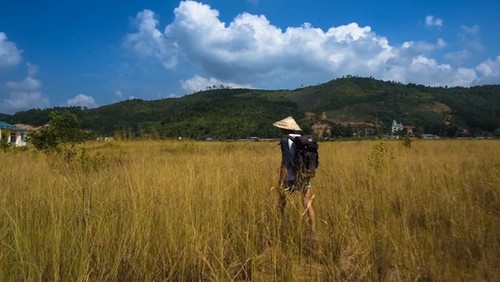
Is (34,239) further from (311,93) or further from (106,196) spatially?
(311,93)

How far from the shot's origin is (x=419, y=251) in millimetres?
3125

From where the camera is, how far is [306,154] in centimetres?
514

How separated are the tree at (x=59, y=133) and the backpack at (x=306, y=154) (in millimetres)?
7833

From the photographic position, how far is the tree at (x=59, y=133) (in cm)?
1073

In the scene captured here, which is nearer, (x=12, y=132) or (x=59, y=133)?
(x=59, y=133)

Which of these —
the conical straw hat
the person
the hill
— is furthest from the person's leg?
the hill

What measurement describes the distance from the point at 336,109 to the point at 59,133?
125982 millimetres

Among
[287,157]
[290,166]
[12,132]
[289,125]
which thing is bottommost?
[290,166]

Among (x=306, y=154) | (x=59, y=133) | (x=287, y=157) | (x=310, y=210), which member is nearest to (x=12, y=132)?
(x=59, y=133)

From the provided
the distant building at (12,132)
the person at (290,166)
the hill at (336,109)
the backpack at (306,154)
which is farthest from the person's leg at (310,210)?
the hill at (336,109)

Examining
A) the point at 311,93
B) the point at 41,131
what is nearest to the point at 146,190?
the point at 41,131

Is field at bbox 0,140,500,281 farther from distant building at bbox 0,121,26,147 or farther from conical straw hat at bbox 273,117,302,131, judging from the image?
distant building at bbox 0,121,26,147

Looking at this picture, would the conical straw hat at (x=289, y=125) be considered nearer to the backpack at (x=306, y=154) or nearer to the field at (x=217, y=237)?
the backpack at (x=306, y=154)

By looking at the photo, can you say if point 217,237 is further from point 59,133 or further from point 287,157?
point 59,133
